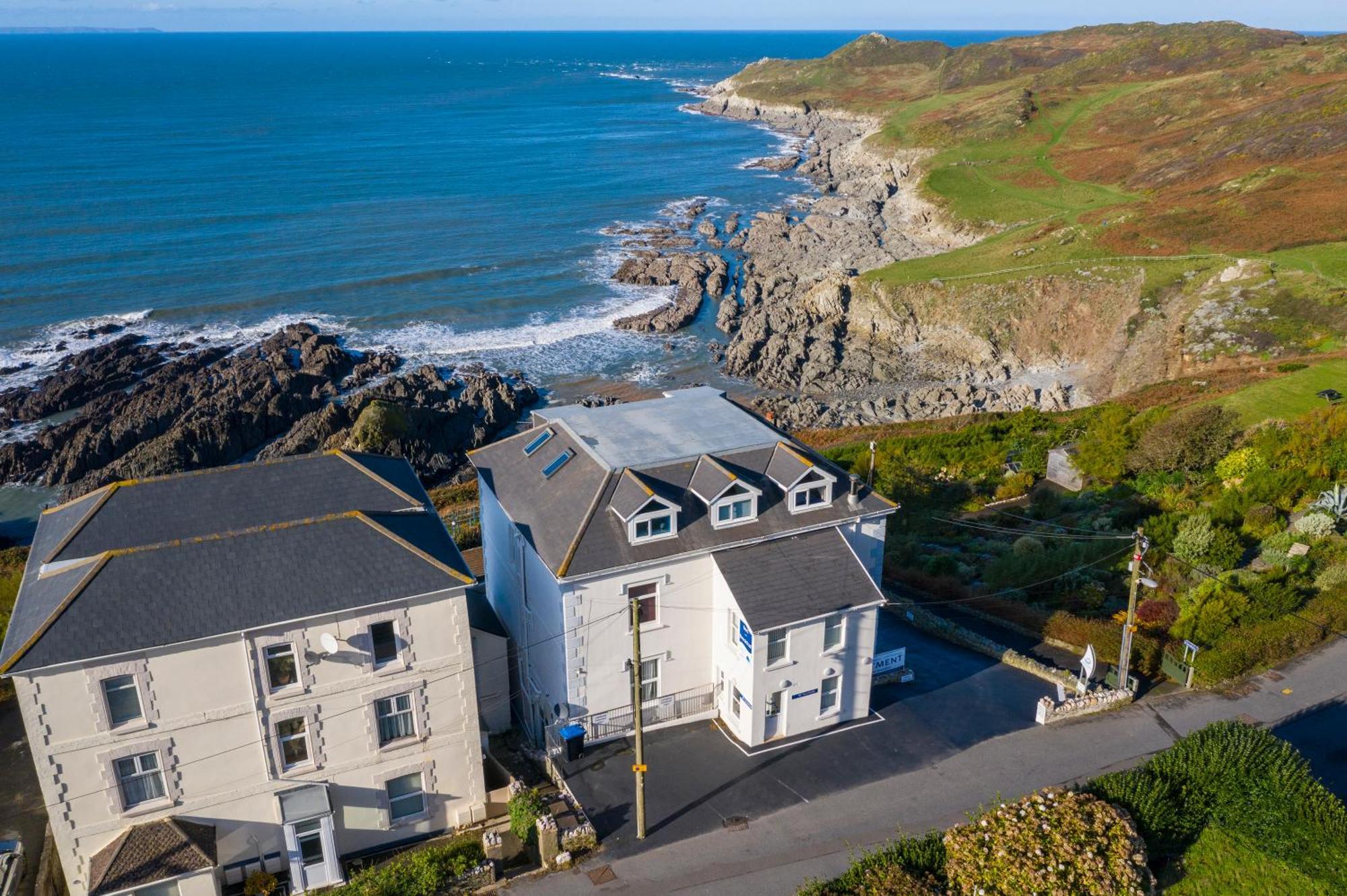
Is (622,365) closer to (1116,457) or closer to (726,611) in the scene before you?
(1116,457)

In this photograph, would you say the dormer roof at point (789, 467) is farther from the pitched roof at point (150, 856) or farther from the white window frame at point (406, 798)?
the pitched roof at point (150, 856)

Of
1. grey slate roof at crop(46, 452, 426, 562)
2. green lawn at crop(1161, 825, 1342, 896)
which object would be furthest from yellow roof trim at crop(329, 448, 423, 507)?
green lawn at crop(1161, 825, 1342, 896)

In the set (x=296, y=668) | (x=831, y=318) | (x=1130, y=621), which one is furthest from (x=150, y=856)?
(x=831, y=318)

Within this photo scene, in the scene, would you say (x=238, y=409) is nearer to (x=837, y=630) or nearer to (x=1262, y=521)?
(x=837, y=630)

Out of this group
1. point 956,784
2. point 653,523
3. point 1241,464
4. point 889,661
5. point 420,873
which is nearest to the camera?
point 420,873

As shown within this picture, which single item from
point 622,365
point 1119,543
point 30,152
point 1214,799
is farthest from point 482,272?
point 30,152

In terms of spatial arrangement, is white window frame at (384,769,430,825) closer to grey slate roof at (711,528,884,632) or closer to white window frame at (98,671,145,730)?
white window frame at (98,671,145,730)
